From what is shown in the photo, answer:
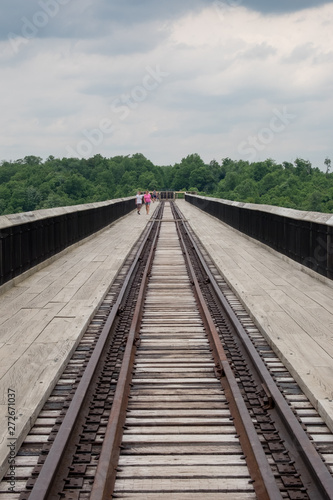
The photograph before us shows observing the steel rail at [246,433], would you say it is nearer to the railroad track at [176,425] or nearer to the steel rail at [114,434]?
the railroad track at [176,425]

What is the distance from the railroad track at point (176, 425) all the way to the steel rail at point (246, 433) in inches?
0.5

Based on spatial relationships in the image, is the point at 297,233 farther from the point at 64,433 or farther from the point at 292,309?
the point at 64,433

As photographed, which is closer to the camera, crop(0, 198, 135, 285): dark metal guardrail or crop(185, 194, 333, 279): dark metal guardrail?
crop(0, 198, 135, 285): dark metal guardrail

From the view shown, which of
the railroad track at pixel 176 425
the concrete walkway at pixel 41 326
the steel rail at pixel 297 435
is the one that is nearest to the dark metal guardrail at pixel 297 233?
the railroad track at pixel 176 425

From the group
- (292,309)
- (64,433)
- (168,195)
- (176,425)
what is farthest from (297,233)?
(168,195)

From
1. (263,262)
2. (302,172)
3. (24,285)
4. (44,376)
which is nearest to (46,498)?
(44,376)

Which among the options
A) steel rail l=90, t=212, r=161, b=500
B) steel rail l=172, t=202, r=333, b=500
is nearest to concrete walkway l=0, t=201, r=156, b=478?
steel rail l=90, t=212, r=161, b=500

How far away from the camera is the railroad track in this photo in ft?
13.6

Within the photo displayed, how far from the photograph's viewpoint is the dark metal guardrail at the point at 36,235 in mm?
11141

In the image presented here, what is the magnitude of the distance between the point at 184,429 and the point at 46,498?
1.58 m

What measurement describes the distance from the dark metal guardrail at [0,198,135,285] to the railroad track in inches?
133

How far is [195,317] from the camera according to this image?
940 centimetres

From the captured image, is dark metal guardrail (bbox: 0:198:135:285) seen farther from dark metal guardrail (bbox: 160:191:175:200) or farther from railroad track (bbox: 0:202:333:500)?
dark metal guardrail (bbox: 160:191:175:200)

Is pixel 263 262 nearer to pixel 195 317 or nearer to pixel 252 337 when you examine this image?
pixel 195 317
